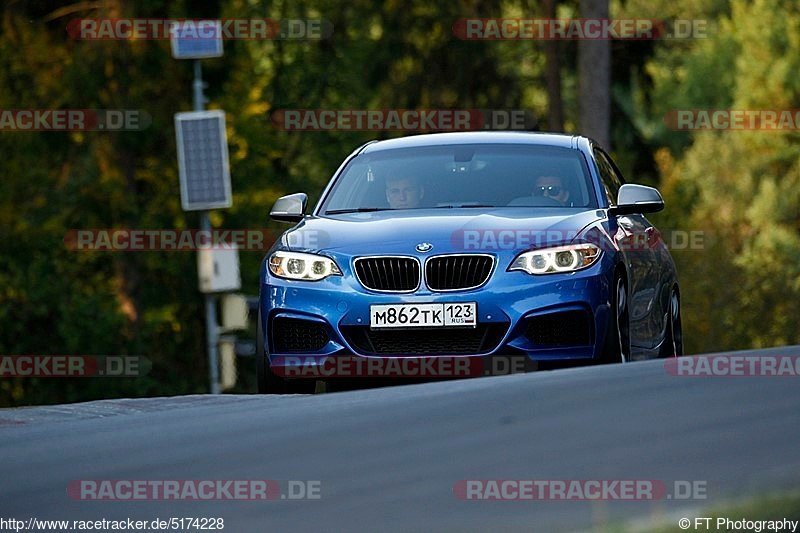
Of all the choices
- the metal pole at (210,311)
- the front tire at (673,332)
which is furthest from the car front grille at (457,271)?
the metal pole at (210,311)

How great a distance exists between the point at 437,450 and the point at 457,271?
4.26 m

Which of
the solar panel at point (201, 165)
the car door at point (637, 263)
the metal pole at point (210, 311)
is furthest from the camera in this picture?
the solar panel at point (201, 165)

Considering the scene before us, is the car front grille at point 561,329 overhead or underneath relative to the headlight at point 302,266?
underneath

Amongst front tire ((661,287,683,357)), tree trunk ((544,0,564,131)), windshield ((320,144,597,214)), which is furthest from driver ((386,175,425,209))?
tree trunk ((544,0,564,131))

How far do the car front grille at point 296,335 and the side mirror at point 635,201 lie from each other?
2046 millimetres

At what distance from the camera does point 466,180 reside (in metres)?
12.0

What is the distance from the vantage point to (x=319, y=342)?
36.0ft

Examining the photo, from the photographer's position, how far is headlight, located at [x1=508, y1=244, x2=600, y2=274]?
35.3 ft

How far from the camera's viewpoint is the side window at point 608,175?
12.5 meters

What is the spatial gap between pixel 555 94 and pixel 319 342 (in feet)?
95.6

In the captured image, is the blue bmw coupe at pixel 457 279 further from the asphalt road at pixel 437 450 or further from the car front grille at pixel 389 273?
the asphalt road at pixel 437 450

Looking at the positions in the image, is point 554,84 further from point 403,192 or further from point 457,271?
point 457,271

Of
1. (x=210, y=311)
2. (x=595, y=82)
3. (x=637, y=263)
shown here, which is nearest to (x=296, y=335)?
(x=637, y=263)

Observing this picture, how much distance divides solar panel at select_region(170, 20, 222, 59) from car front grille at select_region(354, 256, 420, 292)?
24.5 metres
